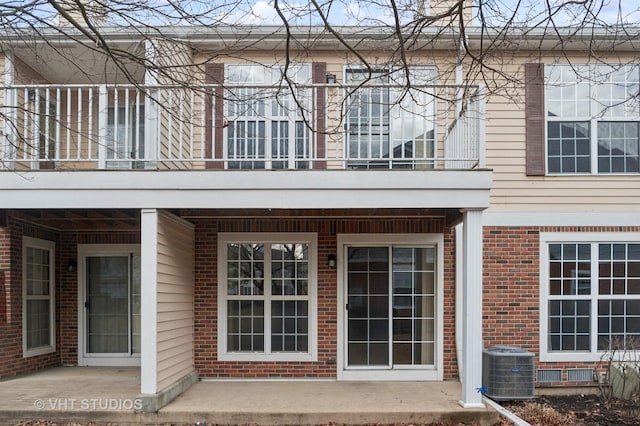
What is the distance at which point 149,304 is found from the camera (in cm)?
721

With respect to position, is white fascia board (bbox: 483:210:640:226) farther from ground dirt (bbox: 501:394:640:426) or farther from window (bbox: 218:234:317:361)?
window (bbox: 218:234:317:361)

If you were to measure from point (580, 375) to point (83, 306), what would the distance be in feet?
25.8

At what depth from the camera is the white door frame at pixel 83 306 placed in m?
9.96

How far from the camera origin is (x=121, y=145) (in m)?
9.50

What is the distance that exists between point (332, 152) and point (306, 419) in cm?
404

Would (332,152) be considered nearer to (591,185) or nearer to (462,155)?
(462,155)

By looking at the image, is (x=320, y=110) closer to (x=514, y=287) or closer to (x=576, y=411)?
(x=514, y=287)

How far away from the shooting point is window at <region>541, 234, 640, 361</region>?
914cm

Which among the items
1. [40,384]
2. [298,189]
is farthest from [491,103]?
[40,384]

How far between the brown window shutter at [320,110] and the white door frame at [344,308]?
50.0 inches

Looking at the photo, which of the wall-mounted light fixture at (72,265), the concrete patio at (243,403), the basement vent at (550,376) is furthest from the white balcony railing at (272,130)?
the basement vent at (550,376)

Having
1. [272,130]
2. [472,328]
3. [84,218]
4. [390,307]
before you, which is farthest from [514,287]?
[84,218]

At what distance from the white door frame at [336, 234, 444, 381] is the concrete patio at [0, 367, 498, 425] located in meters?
0.38

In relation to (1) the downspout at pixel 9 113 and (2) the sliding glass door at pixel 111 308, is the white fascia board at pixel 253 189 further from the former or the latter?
(2) the sliding glass door at pixel 111 308
